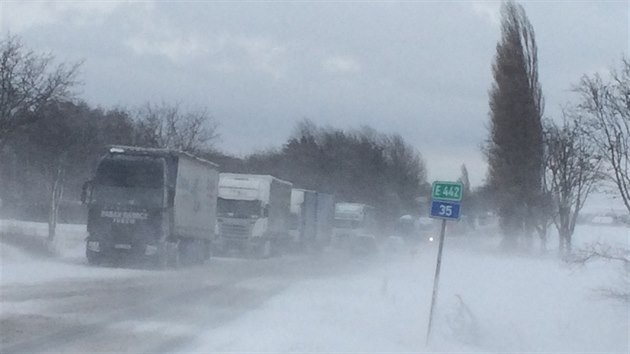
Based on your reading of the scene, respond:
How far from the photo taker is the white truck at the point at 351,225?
221ft

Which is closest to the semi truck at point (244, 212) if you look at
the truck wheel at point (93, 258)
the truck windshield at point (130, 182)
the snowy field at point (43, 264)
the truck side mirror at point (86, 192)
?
the snowy field at point (43, 264)

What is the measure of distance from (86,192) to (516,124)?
779 inches

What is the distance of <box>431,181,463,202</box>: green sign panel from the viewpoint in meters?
17.9

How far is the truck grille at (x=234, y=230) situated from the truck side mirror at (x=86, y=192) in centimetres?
1435

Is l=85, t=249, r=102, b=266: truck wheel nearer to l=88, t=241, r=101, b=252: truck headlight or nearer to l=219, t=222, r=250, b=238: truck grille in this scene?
l=88, t=241, r=101, b=252: truck headlight

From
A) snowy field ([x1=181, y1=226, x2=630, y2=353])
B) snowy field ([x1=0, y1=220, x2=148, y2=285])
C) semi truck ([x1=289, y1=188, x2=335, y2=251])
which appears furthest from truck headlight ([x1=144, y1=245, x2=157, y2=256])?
semi truck ([x1=289, y1=188, x2=335, y2=251])

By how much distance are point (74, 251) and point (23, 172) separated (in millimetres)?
6714

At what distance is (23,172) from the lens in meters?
47.8

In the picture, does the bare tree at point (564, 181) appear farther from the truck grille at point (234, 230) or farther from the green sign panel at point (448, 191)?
the green sign panel at point (448, 191)

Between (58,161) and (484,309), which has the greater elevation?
(58,161)

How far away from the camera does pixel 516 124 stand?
4569 centimetres

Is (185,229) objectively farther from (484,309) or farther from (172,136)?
(172,136)

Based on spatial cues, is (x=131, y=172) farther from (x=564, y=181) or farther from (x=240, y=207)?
(x=564, y=181)

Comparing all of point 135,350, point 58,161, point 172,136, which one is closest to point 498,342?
point 135,350
